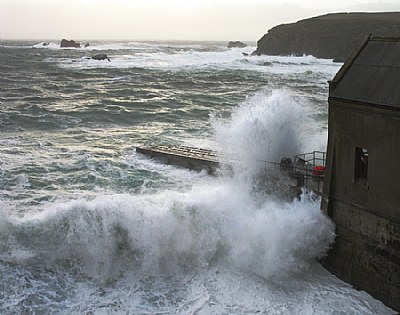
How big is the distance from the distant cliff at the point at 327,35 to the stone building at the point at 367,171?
3288 inches

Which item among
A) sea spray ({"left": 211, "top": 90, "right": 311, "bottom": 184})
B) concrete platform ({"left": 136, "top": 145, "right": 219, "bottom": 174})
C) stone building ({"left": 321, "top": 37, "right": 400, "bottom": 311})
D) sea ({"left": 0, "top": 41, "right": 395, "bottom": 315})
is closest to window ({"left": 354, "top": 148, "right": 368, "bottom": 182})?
stone building ({"left": 321, "top": 37, "right": 400, "bottom": 311})

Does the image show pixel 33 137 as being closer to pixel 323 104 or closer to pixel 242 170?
pixel 242 170

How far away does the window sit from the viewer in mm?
12836

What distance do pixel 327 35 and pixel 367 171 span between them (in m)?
105

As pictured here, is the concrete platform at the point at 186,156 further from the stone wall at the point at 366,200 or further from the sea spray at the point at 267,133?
the stone wall at the point at 366,200

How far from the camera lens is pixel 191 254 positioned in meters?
13.8

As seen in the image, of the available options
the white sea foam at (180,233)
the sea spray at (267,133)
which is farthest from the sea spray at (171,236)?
the sea spray at (267,133)

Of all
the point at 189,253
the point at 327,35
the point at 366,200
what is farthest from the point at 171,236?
the point at 327,35

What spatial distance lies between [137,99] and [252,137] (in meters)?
26.2

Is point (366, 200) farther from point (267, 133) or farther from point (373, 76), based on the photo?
point (267, 133)

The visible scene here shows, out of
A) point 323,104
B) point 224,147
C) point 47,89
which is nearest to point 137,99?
point 47,89

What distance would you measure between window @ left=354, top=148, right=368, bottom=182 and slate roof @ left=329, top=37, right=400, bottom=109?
134 cm

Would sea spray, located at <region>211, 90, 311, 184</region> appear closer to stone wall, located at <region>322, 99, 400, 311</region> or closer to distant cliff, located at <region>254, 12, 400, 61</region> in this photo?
stone wall, located at <region>322, 99, 400, 311</region>

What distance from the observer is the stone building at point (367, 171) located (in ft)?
39.0
